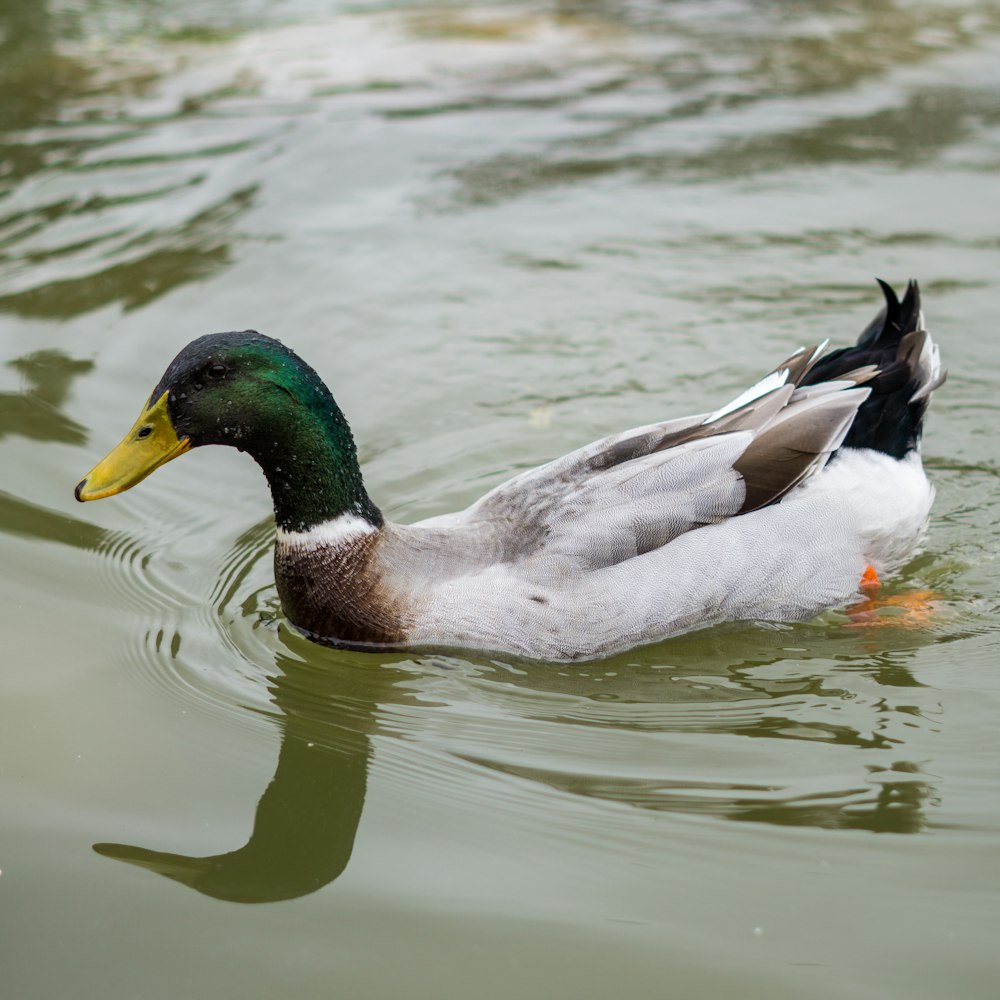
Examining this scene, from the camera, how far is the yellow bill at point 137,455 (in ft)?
15.5

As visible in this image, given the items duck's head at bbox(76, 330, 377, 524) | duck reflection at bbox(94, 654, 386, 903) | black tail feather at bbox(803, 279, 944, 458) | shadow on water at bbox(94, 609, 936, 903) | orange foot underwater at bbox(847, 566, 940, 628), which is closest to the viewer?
duck reflection at bbox(94, 654, 386, 903)

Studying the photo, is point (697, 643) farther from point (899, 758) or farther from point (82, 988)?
point (82, 988)

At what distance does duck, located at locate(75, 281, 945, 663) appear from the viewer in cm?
477

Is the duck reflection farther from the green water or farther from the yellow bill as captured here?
the yellow bill

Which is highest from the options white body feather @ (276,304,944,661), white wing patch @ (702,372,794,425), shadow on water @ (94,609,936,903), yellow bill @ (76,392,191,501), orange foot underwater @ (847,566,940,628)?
yellow bill @ (76,392,191,501)

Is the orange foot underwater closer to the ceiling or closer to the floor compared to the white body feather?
closer to the floor

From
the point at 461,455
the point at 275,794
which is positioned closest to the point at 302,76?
the point at 461,455

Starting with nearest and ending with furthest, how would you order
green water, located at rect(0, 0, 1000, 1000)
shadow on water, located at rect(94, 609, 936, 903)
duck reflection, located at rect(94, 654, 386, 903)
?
green water, located at rect(0, 0, 1000, 1000), duck reflection, located at rect(94, 654, 386, 903), shadow on water, located at rect(94, 609, 936, 903)

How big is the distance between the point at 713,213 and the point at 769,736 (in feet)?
15.9

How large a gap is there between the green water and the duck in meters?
0.17

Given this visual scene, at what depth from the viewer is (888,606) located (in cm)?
534

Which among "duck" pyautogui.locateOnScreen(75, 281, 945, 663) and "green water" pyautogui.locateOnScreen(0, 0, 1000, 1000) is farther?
"duck" pyautogui.locateOnScreen(75, 281, 945, 663)

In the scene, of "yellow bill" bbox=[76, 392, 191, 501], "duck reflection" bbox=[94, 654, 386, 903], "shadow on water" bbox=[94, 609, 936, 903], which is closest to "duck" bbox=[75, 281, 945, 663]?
"yellow bill" bbox=[76, 392, 191, 501]

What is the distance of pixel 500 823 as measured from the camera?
412 centimetres
